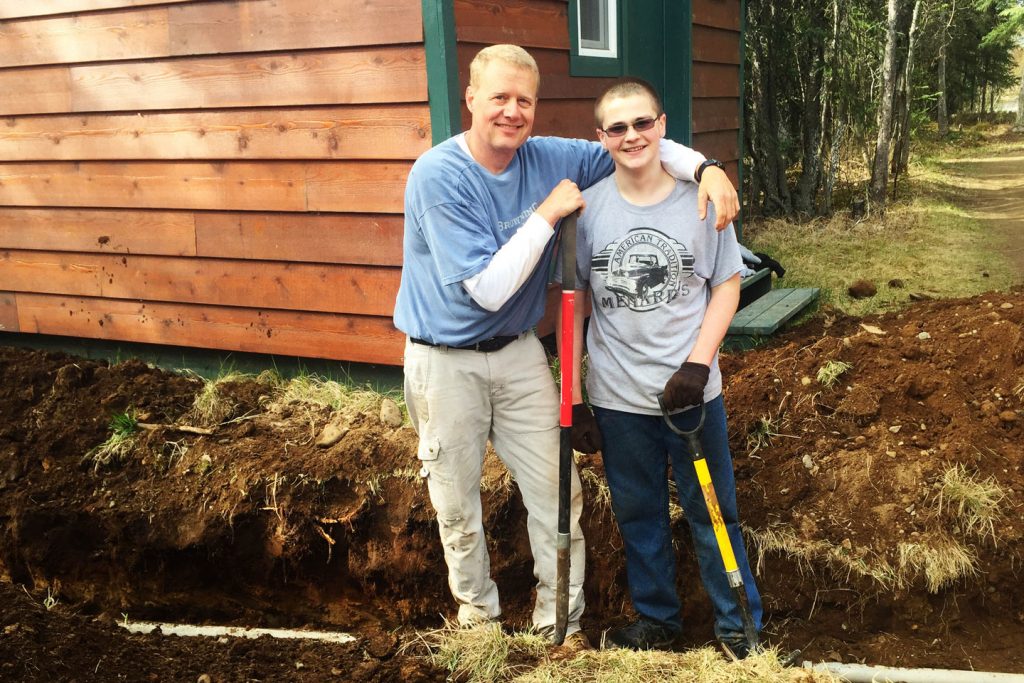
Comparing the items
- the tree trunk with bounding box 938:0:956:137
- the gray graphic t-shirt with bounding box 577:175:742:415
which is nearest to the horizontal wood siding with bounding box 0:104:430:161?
the gray graphic t-shirt with bounding box 577:175:742:415

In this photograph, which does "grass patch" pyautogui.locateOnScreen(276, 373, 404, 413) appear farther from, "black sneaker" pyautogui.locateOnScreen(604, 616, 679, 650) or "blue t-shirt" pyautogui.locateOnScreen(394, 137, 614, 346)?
"black sneaker" pyautogui.locateOnScreen(604, 616, 679, 650)

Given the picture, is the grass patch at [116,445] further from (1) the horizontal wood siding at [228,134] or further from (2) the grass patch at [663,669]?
(2) the grass patch at [663,669]

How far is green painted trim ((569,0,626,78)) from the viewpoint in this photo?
18.1 ft

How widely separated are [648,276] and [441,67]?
73.7 inches

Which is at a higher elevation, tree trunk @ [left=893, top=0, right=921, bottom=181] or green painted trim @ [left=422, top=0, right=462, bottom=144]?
tree trunk @ [left=893, top=0, right=921, bottom=181]

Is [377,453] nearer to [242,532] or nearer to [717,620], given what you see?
[242,532]

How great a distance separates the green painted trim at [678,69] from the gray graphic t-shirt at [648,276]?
13.5 feet

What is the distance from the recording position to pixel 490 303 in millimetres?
2992

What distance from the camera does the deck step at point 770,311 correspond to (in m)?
6.10

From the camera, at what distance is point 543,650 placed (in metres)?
3.34

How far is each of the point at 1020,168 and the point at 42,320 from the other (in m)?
18.0

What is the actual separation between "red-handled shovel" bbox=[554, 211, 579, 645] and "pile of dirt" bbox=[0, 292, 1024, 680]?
2.13 ft

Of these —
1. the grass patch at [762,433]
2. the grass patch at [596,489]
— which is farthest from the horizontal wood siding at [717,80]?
the grass patch at [596,489]

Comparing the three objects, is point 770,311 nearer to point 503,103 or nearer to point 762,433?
point 762,433
